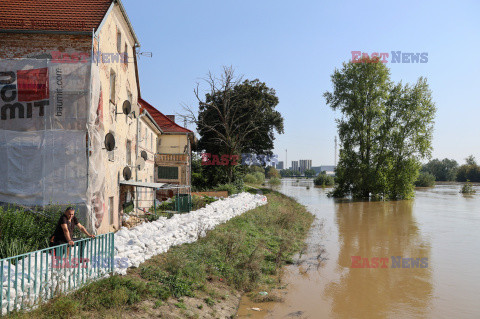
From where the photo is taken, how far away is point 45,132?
1060 cm

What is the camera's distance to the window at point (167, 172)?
2898 centimetres

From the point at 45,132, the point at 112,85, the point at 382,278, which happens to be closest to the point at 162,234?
the point at 45,132

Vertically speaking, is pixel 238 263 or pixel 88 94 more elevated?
pixel 88 94

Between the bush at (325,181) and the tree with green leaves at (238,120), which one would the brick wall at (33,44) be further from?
the bush at (325,181)

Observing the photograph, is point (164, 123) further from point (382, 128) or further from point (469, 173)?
point (469, 173)

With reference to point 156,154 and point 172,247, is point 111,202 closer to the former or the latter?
point 172,247

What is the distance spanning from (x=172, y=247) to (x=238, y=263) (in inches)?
83.5

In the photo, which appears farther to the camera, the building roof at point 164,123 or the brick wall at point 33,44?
the building roof at point 164,123

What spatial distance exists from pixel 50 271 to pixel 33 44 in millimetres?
8447

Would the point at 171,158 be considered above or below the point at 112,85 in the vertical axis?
below

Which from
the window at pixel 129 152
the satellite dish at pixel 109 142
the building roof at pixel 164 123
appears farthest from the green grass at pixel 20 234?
the building roof at pixel 164 123

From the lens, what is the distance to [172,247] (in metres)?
11.1

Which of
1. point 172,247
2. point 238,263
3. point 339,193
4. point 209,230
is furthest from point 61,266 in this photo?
point 339,193

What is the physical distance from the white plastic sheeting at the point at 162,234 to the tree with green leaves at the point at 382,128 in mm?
24343
